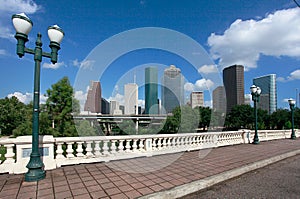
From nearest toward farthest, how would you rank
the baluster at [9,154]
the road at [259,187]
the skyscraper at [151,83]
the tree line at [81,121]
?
the road at [259,187] < the baluster at [9,154] < the skyscraper at [151,83] < the tree line at [81,121]

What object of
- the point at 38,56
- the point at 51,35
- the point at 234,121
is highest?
the point at 51,35

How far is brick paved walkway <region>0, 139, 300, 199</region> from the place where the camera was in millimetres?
3076

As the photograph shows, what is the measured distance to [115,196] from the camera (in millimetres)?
2973

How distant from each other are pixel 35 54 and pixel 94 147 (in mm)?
2935

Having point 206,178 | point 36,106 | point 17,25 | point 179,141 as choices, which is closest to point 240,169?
point 206,178

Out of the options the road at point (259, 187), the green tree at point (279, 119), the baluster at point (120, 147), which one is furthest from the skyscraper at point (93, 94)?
the green tree at point (279, 119)

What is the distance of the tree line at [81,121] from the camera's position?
19.2 meters

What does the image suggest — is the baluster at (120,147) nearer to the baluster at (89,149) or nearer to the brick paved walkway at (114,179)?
the brick paved walkway at (114,179)

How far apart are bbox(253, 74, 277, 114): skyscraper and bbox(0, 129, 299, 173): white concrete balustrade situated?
5710 cm

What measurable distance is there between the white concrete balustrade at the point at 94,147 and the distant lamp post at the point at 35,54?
58 centimetres

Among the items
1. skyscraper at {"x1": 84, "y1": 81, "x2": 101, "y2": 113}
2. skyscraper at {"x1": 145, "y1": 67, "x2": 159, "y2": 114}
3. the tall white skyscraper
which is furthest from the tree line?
skyscraper at {"x1": 145, "y1": 67, "x2": 159, "y2": 114}

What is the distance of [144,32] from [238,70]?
27.3 m

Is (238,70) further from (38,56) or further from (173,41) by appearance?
(38,56)

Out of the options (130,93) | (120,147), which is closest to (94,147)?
(120,147)
